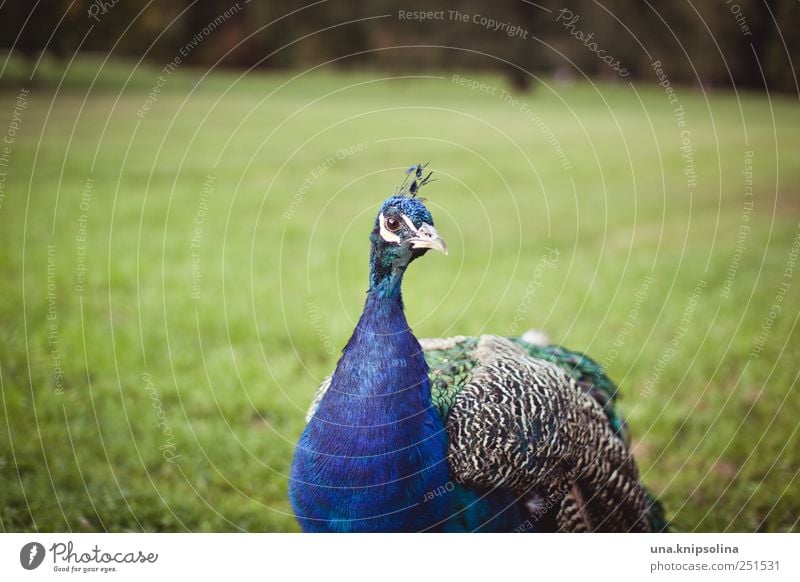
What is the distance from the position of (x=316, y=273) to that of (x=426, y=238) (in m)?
3.13

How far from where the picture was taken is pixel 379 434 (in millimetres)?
2100

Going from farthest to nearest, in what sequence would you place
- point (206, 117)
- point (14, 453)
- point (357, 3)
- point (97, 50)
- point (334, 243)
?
point (206, 117) < point (334, 243) < point (357, 3) < point (97, 50) < point (14, 453)

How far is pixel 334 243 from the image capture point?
5.55m

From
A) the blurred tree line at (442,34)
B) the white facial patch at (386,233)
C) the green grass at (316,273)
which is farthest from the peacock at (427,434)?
the blurred tree line at (442,34)

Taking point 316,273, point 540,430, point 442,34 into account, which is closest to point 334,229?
point 316,273

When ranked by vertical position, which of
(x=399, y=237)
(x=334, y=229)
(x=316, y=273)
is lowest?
(x=316, y=273)

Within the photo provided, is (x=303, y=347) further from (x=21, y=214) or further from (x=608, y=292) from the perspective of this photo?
(x=21, y=214)

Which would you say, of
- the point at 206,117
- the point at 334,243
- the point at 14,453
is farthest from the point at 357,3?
the point at 14,453

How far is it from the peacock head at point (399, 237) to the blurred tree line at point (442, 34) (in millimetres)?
3065

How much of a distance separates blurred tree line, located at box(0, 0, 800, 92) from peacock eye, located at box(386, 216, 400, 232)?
10.1ft

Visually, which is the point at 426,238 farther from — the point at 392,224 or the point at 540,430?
the point at 540,430

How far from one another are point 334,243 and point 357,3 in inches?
73.2

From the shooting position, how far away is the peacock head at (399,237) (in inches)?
78.7

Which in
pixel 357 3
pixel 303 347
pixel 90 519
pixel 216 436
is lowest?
pixel 90 519
